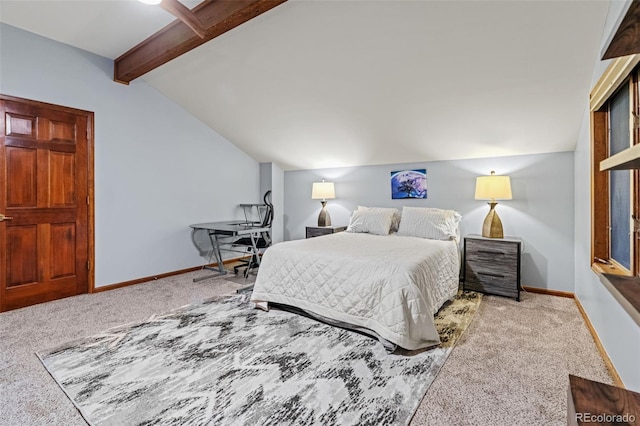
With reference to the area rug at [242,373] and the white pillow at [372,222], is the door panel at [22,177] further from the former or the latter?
the white pillow at [372,222]

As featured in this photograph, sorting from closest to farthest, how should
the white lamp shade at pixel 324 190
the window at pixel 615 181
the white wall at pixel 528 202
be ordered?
the window at pixel 615 181 → the white wall at pixel 528 202 → the white lamp shade at pixel 324 190

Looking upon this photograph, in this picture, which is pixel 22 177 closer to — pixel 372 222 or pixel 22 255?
pixel 22 255

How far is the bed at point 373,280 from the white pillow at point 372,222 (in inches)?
14.2

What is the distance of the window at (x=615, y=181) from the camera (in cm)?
178

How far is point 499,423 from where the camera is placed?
4.83 feet

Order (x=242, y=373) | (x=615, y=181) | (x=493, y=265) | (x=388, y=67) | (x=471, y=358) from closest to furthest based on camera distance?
(x=242, y=373)
(x=471, y=358)
(x=615, y=181)
(x=388, y=67)
(x=493, y=265)

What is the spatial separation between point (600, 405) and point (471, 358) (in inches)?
63.6

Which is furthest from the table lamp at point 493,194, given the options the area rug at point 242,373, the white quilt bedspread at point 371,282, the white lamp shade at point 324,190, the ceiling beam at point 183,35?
the ceiling beam at point 183,35

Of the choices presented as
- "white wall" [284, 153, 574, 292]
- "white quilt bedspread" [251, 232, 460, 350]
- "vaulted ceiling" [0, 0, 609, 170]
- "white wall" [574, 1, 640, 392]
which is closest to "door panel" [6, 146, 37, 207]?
"vaulted ceiling" [0, 0, 609, 170]

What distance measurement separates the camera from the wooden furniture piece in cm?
58

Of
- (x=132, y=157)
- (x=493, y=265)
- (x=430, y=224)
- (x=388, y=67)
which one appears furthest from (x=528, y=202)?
(x=132, y=157)

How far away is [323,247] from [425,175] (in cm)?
206

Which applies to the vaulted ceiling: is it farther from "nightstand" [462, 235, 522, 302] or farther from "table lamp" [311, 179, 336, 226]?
"nightstand" [462, 235, 522, 302]

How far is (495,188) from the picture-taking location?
3387 millimetres
